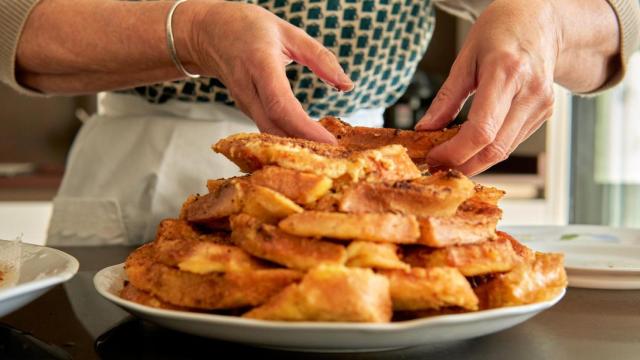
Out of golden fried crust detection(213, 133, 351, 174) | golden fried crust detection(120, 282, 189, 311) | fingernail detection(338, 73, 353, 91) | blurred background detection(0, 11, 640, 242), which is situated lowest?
blurred background detection(0, 11, 640, 242)

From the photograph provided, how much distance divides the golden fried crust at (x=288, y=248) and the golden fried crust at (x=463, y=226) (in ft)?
0.22

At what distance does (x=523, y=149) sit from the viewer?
3.15m

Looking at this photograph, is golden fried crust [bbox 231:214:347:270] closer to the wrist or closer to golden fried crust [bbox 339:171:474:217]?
golden fried crust [bbox 339:171:474:217]

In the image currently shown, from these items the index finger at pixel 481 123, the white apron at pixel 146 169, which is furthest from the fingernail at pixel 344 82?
the white apron at pixel 146 169

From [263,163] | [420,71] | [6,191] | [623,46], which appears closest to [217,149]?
[263,163]

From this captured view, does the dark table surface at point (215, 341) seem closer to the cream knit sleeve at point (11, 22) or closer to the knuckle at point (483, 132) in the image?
the knuckle at point (483, 132)

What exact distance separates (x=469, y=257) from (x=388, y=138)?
0.24 meters

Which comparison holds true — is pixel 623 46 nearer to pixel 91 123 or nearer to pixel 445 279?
pixel 445 279

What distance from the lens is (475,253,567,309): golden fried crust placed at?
55 centimetres

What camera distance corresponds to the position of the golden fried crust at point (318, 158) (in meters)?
0.58

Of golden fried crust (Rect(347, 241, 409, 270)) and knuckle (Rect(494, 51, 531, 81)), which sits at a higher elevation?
knuckle (Rect(494, 51, 531, 81))

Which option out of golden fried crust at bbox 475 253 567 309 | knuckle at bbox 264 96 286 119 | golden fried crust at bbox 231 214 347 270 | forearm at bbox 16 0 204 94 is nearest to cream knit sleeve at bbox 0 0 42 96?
forearm at bbox 16 0 204 94

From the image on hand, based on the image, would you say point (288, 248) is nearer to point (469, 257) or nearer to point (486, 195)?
point (469, 257)

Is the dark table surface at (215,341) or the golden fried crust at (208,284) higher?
the golden fried crust at (208,284)
